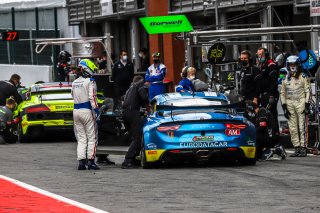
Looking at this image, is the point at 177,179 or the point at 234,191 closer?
the point at 234,191

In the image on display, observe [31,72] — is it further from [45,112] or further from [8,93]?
[45,112]

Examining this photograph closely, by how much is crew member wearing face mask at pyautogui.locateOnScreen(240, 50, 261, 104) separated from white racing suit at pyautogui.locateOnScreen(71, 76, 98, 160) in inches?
156

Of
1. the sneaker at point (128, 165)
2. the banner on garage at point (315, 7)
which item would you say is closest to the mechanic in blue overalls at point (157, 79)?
the banner on garage at point (315, 7)

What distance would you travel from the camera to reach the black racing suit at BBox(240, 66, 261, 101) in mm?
21203

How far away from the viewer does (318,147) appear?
21.8 meters

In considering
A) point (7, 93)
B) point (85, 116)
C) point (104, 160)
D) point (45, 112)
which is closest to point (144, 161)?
point (85, 116)

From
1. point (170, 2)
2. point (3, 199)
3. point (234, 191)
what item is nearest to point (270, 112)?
point (234, 191)

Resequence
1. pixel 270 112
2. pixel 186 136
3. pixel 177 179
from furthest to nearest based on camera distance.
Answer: pixel 270 112, pixel 186 136, pixel 177 179

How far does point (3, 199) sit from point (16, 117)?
14724 mm

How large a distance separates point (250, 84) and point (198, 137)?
3905 mm

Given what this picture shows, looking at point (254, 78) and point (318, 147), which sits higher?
point (254, 78)

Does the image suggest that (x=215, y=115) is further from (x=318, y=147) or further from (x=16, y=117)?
(x=16, y=117)

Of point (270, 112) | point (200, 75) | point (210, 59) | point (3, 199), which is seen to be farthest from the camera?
point (200, 75)

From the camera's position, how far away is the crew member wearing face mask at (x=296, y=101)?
2080 cm
